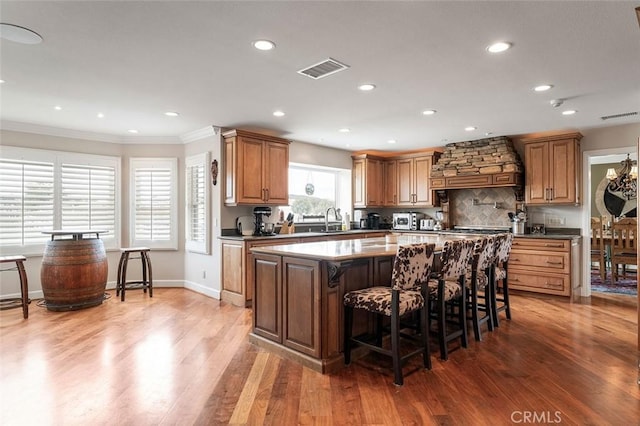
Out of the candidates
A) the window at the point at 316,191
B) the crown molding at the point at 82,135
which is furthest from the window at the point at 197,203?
the window at the point at 316,191

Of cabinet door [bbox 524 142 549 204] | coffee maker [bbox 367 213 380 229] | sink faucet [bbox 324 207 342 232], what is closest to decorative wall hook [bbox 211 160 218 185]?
sink faucet [bbox 324 207 342 232]

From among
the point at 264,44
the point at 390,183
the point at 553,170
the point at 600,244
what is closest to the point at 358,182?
the point at 390,183

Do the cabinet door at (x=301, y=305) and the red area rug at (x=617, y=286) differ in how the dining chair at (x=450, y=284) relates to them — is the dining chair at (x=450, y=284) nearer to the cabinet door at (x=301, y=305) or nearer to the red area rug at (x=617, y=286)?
the cabinet door at (x=301, y=305)

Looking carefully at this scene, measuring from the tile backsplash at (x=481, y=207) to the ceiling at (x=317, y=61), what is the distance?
1.55 m

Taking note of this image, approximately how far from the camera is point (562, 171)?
5.55 meters

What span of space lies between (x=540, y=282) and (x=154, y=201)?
20.1 feet

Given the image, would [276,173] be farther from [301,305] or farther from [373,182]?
[301,305]

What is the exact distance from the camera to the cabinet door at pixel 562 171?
5.46m

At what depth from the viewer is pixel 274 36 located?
2574 millimetres

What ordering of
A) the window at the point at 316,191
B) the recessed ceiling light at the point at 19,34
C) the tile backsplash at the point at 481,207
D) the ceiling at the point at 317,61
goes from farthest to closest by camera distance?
the window at the point at 316,191 < the tile backsplash at the point at 481,207 < the recessed ceiling light at the point at 19,34 < the ceiling at the point at 317,61

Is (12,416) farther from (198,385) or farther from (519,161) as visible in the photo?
(519,161)

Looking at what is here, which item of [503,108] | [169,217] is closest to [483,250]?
[503,108]

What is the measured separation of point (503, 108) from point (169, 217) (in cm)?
515

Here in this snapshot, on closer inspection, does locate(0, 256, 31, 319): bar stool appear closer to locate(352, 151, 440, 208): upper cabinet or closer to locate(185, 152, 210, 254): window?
locate(185, 152, 210, 254): window
